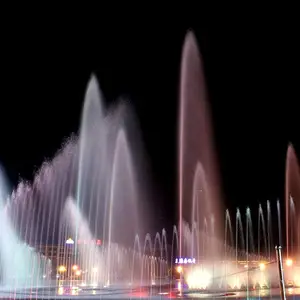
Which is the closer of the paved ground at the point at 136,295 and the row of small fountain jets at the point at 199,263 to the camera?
the paved ground at the point at 136,295

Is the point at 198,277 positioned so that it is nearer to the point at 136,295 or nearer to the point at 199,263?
the point at 199,263

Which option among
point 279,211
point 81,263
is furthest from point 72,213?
point 81,263

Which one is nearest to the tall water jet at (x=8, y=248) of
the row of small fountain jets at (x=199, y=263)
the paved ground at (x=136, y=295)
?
the row of small fountain jets at (x=199, y=263)

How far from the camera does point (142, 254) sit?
60562mm

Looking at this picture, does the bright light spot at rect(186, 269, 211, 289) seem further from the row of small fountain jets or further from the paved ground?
the paved ground

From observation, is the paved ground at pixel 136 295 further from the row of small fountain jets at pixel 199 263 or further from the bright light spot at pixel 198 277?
the bright light spot at pixel 198 277

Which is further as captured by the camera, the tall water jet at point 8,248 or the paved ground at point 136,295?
the tall water jet at point 8,248

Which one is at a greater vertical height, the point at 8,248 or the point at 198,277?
the point at 8,248

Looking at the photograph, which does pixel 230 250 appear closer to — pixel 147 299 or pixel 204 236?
pixel 204 236

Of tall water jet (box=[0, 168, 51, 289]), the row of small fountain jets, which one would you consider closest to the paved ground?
the row of small fountain jets

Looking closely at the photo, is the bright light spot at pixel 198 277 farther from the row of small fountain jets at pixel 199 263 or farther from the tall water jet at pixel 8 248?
the tall water jet at pixel 8 248

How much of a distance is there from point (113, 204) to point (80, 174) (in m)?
5.20

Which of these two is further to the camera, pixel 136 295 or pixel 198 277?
pixel 198 277


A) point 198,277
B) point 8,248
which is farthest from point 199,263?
point 8,248
